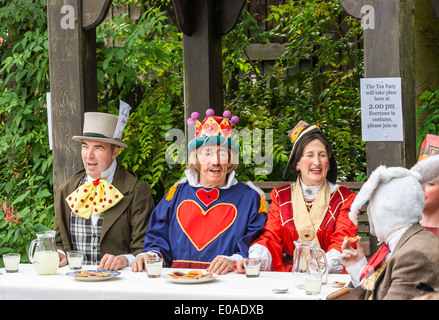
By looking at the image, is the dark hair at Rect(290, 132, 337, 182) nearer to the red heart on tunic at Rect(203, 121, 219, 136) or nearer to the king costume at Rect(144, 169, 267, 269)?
the king costume at Rect(144, 169, 267, 269)

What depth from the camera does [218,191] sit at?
3756 millimetres

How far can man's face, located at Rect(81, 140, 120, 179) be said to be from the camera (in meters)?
3.83

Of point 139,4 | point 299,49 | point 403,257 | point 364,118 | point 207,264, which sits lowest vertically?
point 207,264

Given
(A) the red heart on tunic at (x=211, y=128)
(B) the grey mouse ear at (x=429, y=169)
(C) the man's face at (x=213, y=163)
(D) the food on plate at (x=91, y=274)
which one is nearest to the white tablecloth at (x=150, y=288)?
(D) the food on plate at (x=91, y=274)

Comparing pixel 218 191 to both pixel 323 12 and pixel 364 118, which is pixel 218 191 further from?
pixel 323 12

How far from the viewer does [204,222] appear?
368 centimetres

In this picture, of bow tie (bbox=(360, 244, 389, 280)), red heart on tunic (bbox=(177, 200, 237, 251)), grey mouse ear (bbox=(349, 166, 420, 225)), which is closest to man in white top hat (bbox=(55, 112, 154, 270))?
red heart on tunic (bbox=(177, 200, 237, 251))

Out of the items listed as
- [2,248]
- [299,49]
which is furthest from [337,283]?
[299,49]

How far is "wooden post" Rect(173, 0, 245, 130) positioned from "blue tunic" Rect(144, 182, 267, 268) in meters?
1.30

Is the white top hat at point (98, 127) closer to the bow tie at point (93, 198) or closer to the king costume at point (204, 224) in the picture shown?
the bow tie at point (93, 198)

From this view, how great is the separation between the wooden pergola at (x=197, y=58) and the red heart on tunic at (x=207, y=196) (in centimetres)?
89

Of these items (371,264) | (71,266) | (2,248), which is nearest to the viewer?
(371,264)

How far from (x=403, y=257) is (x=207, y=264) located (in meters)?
1.65

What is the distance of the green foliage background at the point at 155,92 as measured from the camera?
5289 mm
